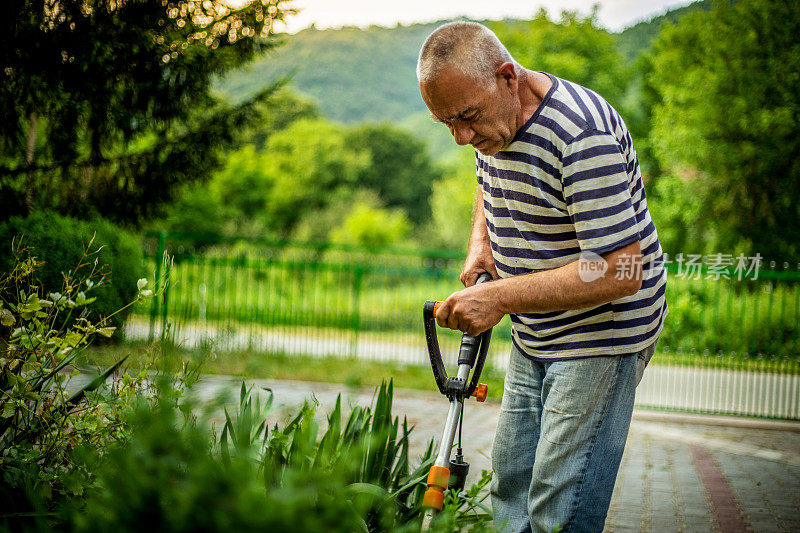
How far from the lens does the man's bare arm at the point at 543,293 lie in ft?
6.00

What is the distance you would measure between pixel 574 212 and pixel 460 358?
695 millimetres

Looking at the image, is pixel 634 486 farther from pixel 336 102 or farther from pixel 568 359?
pixel 336 102

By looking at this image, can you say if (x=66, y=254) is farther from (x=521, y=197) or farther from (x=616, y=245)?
(x=616, y=245)

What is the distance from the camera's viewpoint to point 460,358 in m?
2.31

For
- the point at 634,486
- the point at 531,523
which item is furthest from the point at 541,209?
the point at 634,486

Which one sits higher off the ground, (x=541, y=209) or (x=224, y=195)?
(x=224, y=195)

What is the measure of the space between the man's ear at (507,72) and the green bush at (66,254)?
2601 mm

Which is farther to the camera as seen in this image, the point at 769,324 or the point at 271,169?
the point at 271,169

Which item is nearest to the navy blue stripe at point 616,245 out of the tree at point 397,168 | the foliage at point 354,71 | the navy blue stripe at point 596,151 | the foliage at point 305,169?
the navy blue stripe at point 596,151

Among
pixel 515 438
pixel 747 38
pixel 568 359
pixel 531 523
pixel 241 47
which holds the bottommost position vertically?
pixel 531 523

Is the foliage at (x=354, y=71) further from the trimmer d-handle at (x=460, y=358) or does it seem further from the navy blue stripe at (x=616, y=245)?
the navy blue stripe at (x=616, y=245)

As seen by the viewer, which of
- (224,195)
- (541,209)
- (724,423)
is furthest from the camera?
(224,195)

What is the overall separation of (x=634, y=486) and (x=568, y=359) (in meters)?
3.88

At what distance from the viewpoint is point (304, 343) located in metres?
12.2
